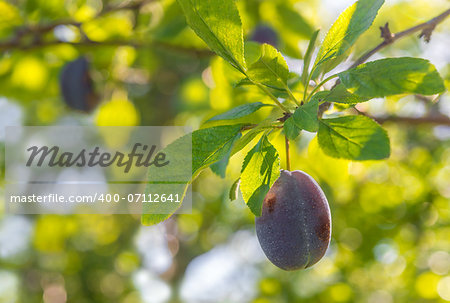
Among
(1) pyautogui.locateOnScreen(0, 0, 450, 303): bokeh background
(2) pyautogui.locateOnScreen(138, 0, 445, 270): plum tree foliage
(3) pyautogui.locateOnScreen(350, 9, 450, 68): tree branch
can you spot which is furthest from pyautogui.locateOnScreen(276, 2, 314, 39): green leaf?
(2) pyautogui.locateOnScreen(138, 0, 445, 270): plum tree foliage

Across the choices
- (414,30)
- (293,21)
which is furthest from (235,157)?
(414,30)

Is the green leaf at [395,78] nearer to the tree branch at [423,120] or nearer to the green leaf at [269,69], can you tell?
the green leaf at [269,69]

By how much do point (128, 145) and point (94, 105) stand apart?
43 cm

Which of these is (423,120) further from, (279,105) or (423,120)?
(279,105)

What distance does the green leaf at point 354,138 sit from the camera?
0.49 metres

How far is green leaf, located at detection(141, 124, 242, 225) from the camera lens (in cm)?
54

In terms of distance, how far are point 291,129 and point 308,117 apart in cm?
3

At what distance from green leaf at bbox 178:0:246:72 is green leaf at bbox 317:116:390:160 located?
141mm

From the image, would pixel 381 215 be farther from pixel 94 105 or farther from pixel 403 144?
pixel 94 105

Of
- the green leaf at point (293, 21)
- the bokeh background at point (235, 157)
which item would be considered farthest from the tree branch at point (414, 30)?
the green leaf at point (293, 21)

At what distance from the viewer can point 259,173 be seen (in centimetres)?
55

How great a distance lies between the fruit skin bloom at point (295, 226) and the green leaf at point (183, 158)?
10cm

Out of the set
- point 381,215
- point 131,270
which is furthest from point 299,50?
point 131,270

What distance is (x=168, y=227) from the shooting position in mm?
2561
